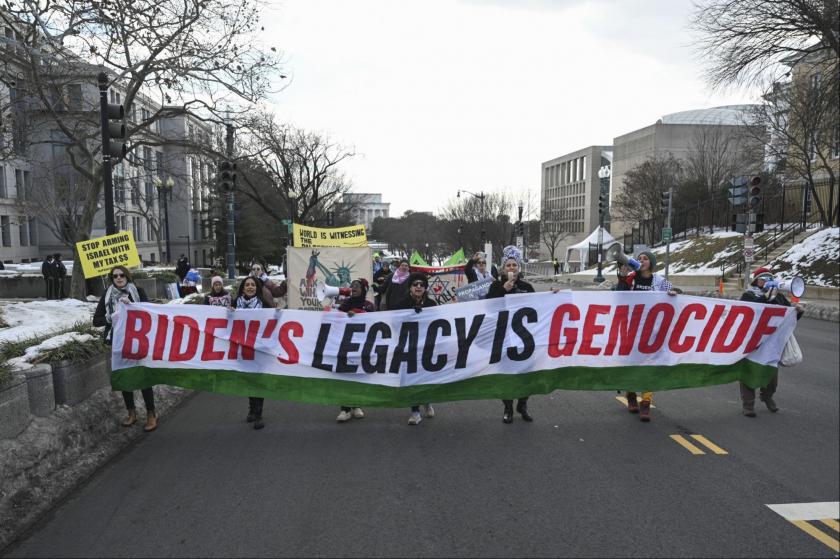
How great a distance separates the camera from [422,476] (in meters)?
4.88

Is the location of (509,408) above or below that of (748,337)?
below

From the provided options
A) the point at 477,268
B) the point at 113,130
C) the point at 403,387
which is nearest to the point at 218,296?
the point at 403,387

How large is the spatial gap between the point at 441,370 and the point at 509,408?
909 mm

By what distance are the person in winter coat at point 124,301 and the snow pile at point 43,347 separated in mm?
335

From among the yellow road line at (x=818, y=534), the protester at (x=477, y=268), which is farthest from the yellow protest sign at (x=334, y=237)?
the yellow road line at (x=818, y=534)

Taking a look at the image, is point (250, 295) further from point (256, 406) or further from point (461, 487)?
point (461, 487)

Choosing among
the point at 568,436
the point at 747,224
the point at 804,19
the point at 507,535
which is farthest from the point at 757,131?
the point at 507,535

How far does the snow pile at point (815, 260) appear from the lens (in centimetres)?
2084

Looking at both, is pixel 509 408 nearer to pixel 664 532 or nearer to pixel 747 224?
pixel 664 532

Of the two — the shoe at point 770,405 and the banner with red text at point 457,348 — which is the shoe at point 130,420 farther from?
the shoe at point 770,405

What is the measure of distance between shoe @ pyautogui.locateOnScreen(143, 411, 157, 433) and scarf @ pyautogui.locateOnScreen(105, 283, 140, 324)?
118cm

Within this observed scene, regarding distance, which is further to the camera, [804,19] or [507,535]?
[804,19]

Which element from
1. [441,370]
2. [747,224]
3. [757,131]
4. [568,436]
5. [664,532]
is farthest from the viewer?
[757,131]

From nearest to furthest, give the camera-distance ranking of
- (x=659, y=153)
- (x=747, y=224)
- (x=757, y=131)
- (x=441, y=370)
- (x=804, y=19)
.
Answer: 1. (x=441, y=370)
2. (x=747, y=224)
3. (x=804, y=19)
4. (x=757, y=131)
5. (x=659, y=153)
